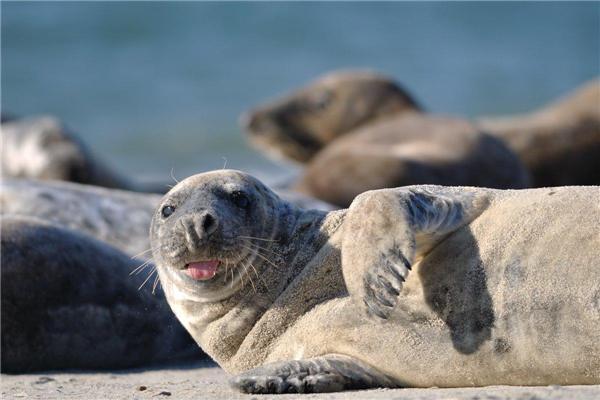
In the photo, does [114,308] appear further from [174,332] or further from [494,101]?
[494,101]

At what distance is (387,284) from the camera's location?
398 centimetres

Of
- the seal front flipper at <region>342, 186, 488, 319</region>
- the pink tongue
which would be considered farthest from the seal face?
the seal front flipper at <region>342, 186, 488, 319</region>

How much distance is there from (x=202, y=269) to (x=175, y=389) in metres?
0.55

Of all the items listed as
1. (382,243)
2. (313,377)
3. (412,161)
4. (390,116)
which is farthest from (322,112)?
(382,243)

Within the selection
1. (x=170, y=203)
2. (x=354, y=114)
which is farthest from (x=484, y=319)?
(x=354, y=114)

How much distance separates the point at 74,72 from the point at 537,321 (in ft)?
75.7

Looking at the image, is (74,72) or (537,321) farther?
(74,72)

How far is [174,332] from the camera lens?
6.50 meters

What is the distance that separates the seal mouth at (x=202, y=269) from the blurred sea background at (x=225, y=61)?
16229 mm

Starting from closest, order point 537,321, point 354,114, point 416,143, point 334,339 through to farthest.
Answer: point 537,321 < point 334,339 < point 416,143 < point 354,114

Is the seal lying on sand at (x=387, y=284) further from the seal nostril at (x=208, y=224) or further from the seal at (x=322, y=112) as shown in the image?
the seal at (x=322, y=112)

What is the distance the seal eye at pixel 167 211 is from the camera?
4.74 m

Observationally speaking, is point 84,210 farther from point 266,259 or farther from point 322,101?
point 322,101

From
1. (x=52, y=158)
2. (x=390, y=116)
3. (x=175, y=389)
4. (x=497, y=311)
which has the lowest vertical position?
(x=175, y=389)
